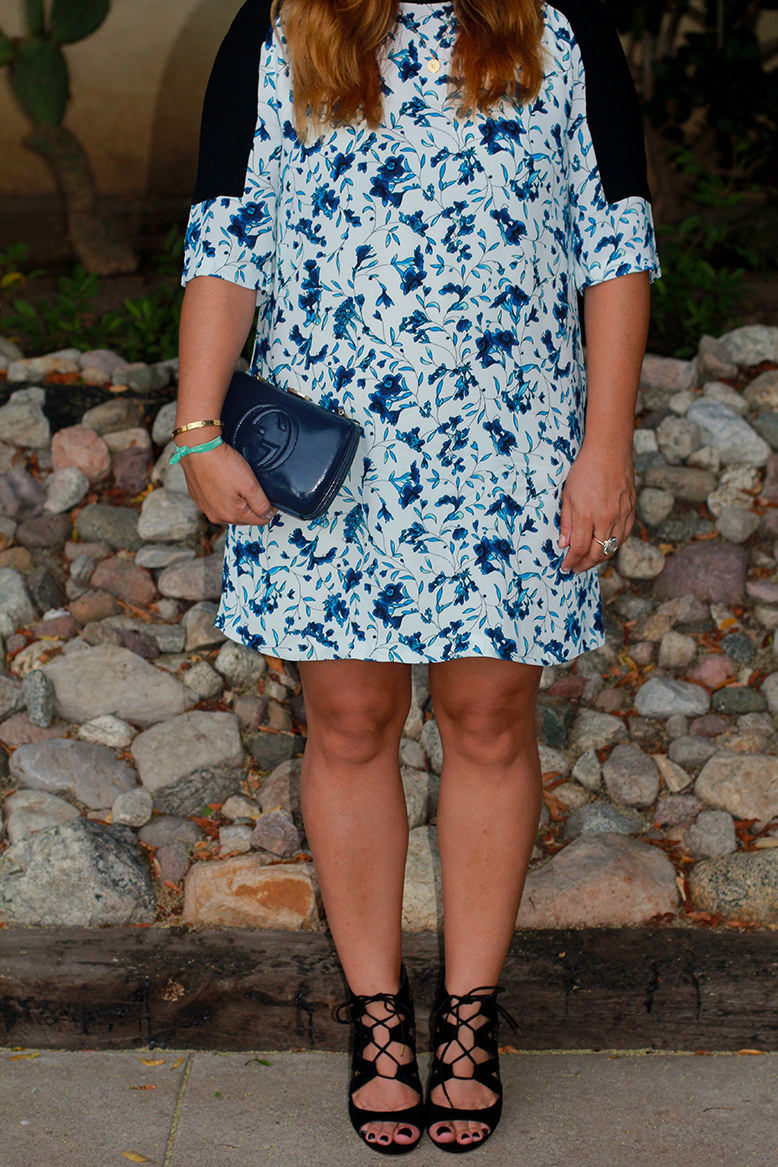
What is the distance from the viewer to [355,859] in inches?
68.4

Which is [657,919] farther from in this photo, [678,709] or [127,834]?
[127,834]

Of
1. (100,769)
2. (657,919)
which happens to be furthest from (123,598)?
(657,919)

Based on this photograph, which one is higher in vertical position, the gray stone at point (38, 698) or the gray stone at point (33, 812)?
the gray stone at point (38, 698)

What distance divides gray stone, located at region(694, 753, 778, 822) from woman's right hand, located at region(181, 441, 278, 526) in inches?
50.8

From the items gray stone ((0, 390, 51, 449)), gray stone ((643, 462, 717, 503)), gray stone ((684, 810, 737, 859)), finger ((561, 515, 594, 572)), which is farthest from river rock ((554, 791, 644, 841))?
gray stone ((0, 390, 51, 449))

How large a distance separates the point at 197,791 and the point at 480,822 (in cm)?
92

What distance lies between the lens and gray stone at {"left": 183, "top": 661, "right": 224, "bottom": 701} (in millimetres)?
2691

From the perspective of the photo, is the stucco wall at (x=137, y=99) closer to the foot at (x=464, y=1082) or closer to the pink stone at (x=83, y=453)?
the pink stone at (x=83, y=453)

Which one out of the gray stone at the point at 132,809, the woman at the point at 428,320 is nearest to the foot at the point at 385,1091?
the woman at the point at 428,320

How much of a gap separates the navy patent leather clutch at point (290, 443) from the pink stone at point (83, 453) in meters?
1.80

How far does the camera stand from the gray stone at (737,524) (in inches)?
118

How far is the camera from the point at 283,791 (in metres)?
2.42

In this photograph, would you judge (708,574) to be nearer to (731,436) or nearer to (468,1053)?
(731,436)

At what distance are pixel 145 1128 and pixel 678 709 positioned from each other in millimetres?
1451
